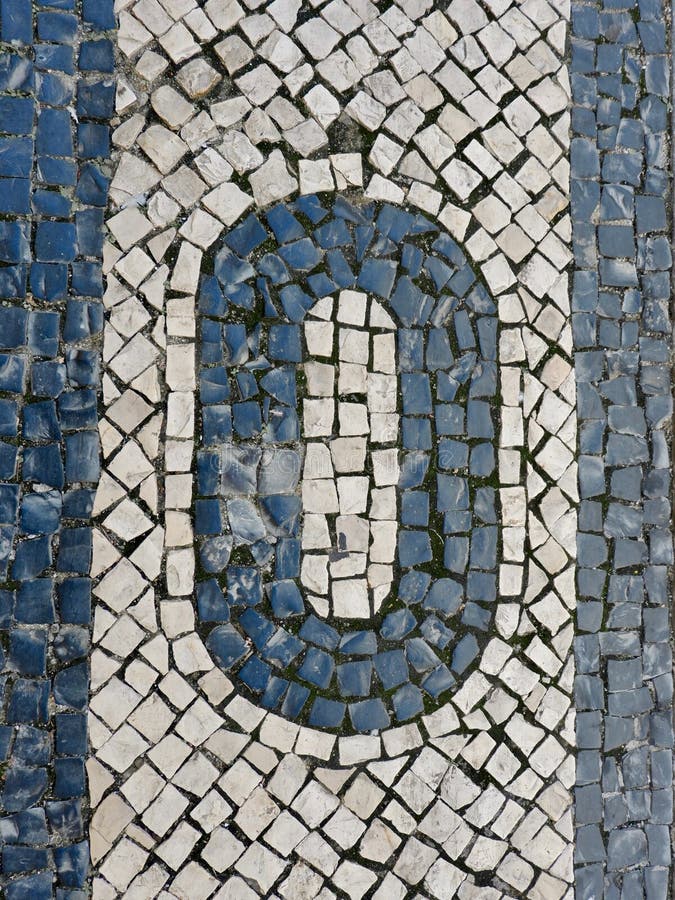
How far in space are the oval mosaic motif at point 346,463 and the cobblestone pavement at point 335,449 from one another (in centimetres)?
1

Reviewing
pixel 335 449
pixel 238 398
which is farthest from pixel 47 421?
pixel 335 449

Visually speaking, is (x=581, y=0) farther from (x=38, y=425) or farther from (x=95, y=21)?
(x=38, y=425)

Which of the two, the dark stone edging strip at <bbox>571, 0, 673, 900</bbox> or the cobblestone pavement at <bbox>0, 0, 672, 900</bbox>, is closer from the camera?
the cobblestone pavement at <bbox>0, 0, 672, 900</bbox>

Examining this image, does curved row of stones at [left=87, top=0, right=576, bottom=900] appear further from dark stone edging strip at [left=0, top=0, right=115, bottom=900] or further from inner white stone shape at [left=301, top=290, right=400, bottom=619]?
inner white stone shape at [left=301, top=290, right=400, bottom=619]

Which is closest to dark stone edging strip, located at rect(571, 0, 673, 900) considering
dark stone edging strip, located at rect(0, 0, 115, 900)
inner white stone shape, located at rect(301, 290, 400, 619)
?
inner white stone shape, located at rect(301, 290, 400, 619)

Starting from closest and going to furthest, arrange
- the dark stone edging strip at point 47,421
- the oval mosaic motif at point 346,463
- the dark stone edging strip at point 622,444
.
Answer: the dark stone edging strip at point 47,421 < the oval mosaic motif at point 346,463 < the dark stone edging strip at point 622,444

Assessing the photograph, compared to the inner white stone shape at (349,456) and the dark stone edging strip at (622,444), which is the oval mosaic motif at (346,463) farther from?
the dark stone edging strip at (622,444)

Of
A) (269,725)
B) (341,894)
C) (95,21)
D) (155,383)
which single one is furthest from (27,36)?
(341,894)

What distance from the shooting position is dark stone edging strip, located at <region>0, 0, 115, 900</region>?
240 cm

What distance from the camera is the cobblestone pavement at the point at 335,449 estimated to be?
2447mm

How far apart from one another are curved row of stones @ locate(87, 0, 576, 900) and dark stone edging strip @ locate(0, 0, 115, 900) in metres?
0.07

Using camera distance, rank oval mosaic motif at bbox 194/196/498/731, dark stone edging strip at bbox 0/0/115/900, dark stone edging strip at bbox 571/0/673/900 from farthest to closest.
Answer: dark stone edging strip at bbox 571/0/673/900
oval mosaic motif at bbox 194/196/498/731
dark stone edging strip at bbox 0/0/115/900

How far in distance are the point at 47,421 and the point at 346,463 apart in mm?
948

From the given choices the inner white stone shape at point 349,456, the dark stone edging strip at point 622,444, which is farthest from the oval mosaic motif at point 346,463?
the dark stone edging strip at point 622,444
